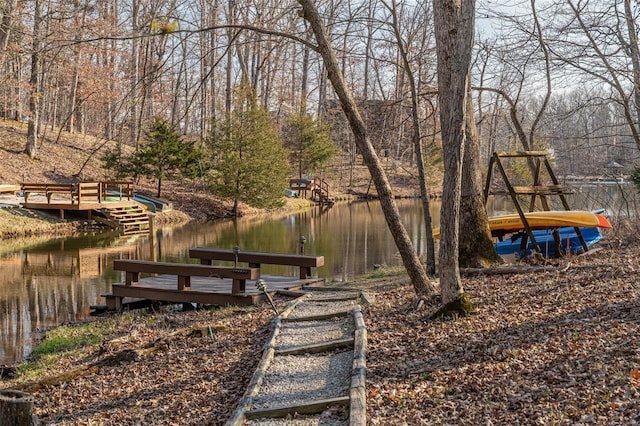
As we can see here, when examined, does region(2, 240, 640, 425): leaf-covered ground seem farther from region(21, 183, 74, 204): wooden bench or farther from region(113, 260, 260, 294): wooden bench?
region(21, 183, 74, 204): wooden bench

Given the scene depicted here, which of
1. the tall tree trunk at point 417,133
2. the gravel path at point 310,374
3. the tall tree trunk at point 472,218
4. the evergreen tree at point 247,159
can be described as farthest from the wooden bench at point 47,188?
the gravel path at point 310,374

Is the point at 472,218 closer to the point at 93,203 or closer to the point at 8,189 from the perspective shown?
the point at 93,203

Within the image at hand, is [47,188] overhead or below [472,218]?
overhead

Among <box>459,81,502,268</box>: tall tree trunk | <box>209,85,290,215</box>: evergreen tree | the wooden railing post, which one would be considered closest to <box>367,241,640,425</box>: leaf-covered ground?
<box>459,81,502,268</box>: tall tree trunk

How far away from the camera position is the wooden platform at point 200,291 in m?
11.6

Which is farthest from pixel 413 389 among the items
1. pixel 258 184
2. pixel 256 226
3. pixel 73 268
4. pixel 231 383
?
pixel 258 184

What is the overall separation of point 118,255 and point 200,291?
30.2 ft

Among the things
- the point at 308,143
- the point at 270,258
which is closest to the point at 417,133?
the point at 270,258

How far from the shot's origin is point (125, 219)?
28.1 m

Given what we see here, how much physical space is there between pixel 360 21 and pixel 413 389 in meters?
6.99

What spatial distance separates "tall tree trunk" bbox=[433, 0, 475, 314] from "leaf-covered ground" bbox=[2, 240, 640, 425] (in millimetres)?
506

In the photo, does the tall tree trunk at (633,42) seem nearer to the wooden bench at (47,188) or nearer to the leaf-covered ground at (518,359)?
the leaf-covered ground at (518,359)

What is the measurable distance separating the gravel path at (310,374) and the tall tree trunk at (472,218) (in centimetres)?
301

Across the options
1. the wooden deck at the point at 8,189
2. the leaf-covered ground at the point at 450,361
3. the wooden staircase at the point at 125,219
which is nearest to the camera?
the leaf-covered ground at the point at 450,361
